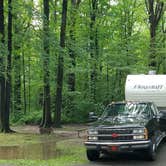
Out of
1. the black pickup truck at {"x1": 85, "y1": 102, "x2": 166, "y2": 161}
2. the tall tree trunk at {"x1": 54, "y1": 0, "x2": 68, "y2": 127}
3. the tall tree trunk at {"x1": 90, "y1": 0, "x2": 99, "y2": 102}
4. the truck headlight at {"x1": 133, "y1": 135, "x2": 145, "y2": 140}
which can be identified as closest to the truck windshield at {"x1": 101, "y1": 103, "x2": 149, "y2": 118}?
the black pickup truck at {"x1": 85, "y1": 102, "x2": 166, "y2": 161}

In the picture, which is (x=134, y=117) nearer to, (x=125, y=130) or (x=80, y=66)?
(x=125, y=130)

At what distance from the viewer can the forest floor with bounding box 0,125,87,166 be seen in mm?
13117

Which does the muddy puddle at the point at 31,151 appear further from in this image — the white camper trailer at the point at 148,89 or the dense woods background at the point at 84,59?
the dense woods background at the point at 84,59

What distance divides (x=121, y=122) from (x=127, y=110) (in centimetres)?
131

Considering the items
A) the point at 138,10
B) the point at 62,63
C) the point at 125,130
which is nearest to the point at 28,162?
the point at 125,130

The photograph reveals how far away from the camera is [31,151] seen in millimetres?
15703

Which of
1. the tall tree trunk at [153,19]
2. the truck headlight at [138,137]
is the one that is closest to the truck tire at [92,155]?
the truck headlight at [138,137]

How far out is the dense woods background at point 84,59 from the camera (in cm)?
2661

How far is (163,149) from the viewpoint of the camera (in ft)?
Result: 50.3

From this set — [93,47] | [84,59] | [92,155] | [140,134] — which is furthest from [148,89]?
[93,47]

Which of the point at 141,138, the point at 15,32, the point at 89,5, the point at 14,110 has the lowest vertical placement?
the point at 14,110

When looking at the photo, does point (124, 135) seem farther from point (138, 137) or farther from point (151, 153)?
point (151, 153)

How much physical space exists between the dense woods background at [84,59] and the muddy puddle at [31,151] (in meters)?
6.73

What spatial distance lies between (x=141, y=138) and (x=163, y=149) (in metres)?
3.26
